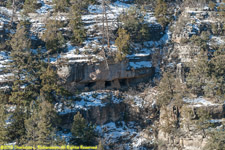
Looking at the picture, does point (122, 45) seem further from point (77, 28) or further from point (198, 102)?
point (198, 102)

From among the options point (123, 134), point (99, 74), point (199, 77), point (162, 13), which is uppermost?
point (162, 13)

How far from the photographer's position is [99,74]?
27250 mm

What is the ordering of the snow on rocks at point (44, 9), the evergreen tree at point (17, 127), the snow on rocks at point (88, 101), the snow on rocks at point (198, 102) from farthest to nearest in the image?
the snow on rocks at point (44, 9) < the snow on rocks at point (88, 101) < the snow on rocks at point (198, 102) < the evergreen tree at point (17, 127)

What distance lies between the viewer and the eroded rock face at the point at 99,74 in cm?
2645

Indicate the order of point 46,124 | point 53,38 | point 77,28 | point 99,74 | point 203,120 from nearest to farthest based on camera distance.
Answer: point 46,124 → point 203,120 → point 99,74 → point 53,38 → point 77,28

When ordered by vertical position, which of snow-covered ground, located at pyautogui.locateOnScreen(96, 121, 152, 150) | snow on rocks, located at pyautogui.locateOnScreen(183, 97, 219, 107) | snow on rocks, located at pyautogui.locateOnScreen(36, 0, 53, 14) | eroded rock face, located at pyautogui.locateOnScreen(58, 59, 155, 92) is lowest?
snow-covered ground, located at pyautogui.locateOnScreen(96, 121, 152, 150)

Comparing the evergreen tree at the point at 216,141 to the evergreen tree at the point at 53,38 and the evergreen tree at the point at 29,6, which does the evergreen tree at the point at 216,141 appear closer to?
the evergreen tree at the point at 53,38

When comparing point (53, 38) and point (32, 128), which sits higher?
point (53, 38)

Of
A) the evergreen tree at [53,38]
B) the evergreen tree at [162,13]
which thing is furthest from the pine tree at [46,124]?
the evergreen tree at [162,13]

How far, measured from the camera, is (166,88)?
2480 centimetres

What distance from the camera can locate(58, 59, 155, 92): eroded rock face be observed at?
86.8 ft

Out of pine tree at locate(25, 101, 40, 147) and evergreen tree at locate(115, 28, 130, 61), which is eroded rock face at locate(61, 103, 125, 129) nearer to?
pine tree at locate(25, 101, 40, 147)

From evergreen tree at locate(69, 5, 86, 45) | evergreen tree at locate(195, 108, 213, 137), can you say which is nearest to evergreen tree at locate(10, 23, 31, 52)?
evergreen tree at locate(69, 5, 86, 45)

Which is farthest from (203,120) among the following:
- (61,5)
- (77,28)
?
(61,5)
